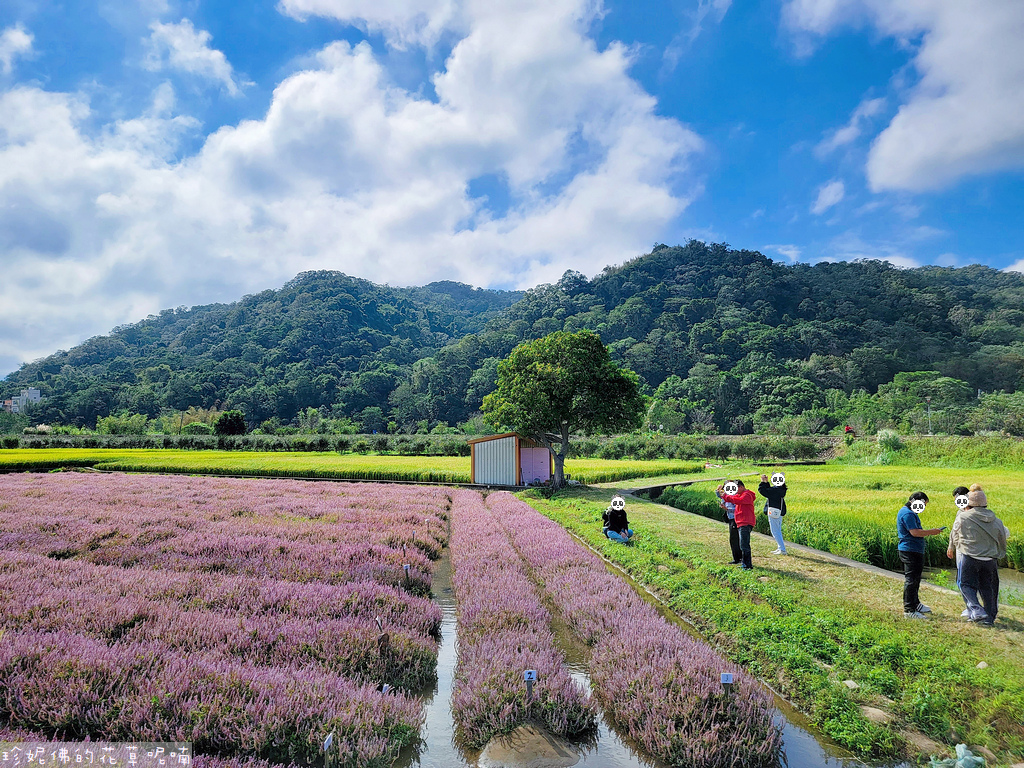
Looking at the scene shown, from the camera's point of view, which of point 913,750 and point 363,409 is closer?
point 913,750

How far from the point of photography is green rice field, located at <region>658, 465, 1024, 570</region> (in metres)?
12.4

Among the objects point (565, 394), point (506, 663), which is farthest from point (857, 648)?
point (565, 394)

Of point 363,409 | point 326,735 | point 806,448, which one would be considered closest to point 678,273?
point 363,409

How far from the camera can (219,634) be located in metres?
6.52

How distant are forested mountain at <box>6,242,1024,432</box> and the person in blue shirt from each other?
5733 centimetres

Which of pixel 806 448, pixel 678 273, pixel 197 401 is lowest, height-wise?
pixel 806 448

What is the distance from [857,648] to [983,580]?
2839 mm

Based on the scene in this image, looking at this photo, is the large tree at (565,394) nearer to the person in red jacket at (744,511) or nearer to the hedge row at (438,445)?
the person in red jacket at (744,511)

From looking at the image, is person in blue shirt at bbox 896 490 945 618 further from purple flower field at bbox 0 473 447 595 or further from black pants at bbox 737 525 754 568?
purple flower field at bbox 0 473 447 595

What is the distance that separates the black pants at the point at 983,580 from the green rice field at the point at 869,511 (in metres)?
4.99

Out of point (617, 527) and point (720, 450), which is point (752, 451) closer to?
point (720, 450)

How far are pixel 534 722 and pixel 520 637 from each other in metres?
1.55

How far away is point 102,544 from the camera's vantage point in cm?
1180

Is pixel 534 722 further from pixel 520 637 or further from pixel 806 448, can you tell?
pixel 806 448
